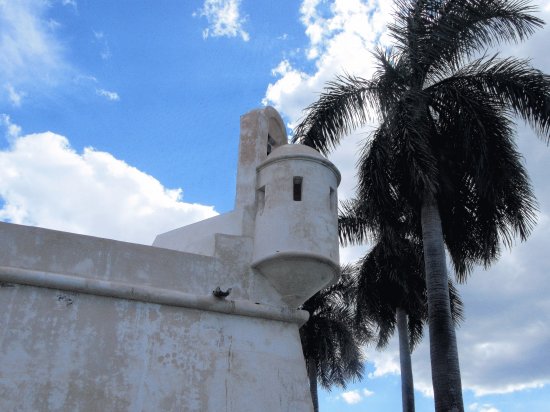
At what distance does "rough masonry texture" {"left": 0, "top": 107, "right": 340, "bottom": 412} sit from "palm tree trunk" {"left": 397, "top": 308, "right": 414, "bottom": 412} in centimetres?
808

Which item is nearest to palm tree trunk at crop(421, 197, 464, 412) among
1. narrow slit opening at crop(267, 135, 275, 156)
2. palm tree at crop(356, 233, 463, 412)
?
narrow slit opening at crop(267, 135, 275, 156)

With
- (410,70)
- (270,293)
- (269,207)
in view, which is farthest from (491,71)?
(270,293)

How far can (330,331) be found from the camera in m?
20.8

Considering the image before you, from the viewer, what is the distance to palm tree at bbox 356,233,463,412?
61.9ft

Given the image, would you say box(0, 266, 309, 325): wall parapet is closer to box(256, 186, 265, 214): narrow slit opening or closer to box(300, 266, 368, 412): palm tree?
box(256, 186, 265, 214): narrow slit opening

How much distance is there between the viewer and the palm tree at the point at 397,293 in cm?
1888

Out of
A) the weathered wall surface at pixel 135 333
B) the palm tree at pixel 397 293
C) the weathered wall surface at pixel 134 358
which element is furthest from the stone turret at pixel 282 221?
the palm tree at pixel 397 293

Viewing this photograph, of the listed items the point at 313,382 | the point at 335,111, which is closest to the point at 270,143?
the point at 335,111

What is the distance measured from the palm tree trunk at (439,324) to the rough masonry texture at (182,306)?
77.1 inches

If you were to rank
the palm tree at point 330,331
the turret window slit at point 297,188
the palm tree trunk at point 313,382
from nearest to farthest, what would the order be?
the turret window slit at point 297,188, the palm tree trunk at point 313,382, the palm tree at point 330,331

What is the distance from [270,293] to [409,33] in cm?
630

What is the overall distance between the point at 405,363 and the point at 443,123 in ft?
27.9

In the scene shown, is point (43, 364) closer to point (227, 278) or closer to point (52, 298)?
point (52, 298)

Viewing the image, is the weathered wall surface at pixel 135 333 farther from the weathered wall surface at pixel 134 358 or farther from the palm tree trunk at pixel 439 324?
Answer: the palm tree trunk at pixel 439 324
